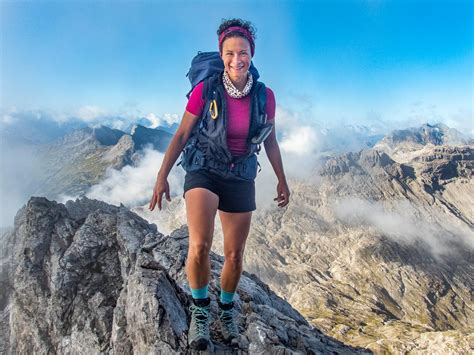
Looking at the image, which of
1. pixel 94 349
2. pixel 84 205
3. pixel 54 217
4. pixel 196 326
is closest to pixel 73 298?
pixel 94 349

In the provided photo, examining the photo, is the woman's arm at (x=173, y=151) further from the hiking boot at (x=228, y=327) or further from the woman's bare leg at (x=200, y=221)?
the hiking boot at (x=228, y=327)

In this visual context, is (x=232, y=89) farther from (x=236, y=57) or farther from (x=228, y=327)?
(x=228, y=327)

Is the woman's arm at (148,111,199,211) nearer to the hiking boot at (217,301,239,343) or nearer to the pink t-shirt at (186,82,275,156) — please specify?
the pink t-shirt at (186,82,275,156)

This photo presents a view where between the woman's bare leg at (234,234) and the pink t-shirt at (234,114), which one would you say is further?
the woman's bare leg at (234,234)

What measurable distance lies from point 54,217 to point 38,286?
14.0 meters

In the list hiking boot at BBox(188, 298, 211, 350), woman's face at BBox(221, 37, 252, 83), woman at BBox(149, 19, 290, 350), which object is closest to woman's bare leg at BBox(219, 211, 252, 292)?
woman at BBox(149, 19, 290, 350)

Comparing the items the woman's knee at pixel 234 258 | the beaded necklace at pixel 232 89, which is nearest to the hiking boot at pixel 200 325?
the woman's knee at pixel 234 258

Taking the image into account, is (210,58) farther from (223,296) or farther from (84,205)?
(84,205)

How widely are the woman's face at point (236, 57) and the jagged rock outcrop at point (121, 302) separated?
845cm

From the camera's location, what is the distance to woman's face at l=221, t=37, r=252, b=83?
350 inches

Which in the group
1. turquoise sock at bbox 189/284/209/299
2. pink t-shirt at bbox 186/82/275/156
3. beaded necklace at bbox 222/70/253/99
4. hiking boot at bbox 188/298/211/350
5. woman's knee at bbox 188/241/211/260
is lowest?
hiking boot at bbox 188/298/211/350

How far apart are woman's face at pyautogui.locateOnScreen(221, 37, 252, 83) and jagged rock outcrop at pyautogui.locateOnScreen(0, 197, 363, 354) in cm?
845

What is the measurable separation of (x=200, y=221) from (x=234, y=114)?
2.95m

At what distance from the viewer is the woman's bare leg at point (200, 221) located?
29.2 feet
